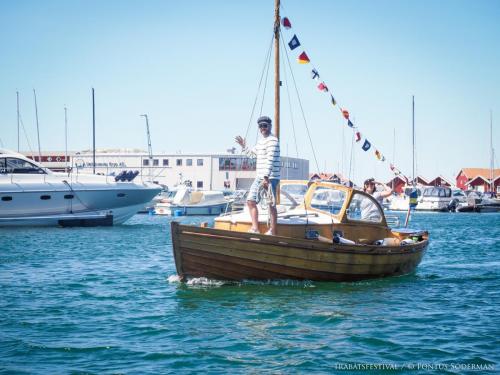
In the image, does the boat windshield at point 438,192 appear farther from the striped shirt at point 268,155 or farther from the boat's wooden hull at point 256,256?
the striped shirt at point 268,155

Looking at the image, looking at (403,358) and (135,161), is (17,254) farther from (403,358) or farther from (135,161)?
(135,161)

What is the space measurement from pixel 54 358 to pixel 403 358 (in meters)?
4.70

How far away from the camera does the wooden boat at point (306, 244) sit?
12914mm

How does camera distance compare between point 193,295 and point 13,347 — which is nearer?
point 13,347

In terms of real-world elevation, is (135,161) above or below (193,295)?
above

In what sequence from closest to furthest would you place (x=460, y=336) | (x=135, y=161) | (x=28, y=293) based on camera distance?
1. (x=460, y=336)
2. (x=28, y=293)
3. (x=135, y=161)

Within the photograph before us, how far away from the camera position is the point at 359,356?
8.80 metres

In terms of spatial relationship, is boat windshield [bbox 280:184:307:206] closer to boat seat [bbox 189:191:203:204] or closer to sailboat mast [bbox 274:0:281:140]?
sailboat mast [bbox 274:0:281:140]

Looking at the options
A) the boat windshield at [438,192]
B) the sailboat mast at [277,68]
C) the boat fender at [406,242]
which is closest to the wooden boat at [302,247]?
the boat fender at [406,242]

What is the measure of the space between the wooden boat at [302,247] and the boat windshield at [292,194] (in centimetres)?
33

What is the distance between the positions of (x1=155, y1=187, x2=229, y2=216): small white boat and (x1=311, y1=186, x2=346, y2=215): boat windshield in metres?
50.5

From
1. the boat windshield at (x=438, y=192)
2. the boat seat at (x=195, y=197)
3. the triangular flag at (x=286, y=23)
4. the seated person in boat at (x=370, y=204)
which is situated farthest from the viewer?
the boat windshield at (x=438, y=192)

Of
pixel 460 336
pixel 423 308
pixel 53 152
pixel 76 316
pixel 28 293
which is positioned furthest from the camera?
pixel 53 152

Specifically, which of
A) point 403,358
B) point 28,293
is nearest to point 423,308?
point 403,358
